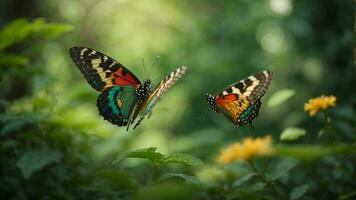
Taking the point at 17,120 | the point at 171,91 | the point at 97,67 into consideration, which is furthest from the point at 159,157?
the point at 171,91

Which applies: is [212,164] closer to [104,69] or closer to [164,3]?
[104,69]

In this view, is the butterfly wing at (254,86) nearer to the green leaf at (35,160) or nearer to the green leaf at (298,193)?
the green leaf at (298,193)

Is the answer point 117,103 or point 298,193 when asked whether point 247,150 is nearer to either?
point 298,193

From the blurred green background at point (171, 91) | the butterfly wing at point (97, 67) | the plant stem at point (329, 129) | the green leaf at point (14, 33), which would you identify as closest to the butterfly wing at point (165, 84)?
the blurred green background at point (171, 91)

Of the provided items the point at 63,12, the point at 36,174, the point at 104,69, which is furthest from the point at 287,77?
the point at 63,12

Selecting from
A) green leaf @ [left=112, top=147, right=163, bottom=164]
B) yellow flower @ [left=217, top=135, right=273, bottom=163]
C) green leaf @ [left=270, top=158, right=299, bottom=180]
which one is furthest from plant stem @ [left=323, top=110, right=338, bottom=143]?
green leaf @ [left=112, top=147, right=163, bottom=164]

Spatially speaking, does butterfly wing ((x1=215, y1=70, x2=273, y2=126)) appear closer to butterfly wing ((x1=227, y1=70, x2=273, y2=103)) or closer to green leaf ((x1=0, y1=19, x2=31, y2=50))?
butterfly wing ((x1=227, y1=70, x2=273, y2=103))
